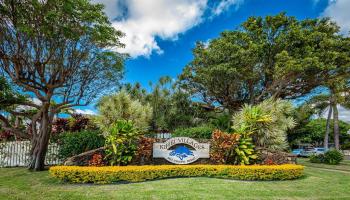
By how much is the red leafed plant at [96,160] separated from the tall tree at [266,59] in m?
9.81

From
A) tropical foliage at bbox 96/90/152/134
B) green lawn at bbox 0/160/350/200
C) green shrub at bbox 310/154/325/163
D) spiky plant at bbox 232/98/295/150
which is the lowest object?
green lawn at bbox 0/160/350/200

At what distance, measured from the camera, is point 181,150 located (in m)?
10.0

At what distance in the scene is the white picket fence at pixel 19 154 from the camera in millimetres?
12242

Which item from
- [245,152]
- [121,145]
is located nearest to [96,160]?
[121,145]

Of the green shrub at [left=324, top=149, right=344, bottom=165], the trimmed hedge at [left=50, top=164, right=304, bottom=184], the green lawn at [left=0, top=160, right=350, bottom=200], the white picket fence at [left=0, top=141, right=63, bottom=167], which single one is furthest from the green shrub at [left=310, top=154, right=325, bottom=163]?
the white picket fence at [left=0, top=141, right=63, bottom=167]

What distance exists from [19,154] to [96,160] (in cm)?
599

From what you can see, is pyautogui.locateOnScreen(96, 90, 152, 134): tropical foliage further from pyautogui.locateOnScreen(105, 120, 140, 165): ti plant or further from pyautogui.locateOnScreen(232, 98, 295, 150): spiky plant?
pyautogui.locateOnScreen(232, 98, 295, 150): spiky plant

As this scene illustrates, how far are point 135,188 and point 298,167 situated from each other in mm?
6102

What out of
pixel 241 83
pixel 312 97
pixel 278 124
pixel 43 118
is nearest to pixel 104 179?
pixel 43 118

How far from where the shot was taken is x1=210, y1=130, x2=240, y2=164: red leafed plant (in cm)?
994

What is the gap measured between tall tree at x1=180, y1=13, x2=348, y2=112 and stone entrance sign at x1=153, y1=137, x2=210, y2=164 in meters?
7.15

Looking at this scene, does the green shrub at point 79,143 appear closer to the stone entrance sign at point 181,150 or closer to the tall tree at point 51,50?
the tall tree at point 51,50

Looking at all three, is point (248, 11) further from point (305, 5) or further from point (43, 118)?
point (43, 118)

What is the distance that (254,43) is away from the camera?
16.7 metres
